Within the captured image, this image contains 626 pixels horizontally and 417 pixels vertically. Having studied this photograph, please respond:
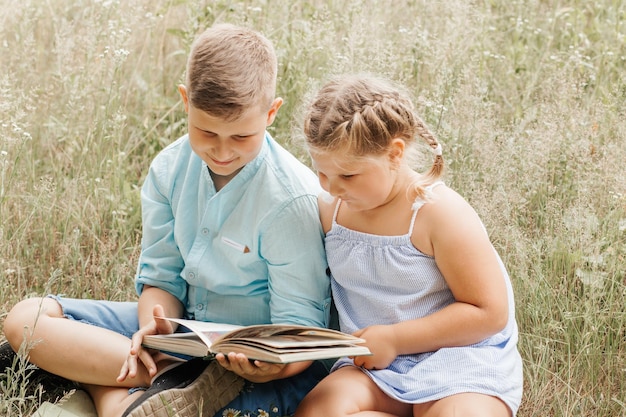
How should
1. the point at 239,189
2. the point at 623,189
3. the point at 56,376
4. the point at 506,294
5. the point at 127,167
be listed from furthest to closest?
the point at 127,167 < the point at 623,189 < the point at 56,376 < the point at 239,189 < the point at 506,294

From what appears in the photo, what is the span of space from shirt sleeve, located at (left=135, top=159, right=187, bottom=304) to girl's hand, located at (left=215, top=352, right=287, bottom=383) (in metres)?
0.54

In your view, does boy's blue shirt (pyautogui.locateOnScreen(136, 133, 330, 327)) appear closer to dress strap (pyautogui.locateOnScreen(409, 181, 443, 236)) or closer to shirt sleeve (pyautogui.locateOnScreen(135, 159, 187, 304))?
shirt sleeve (pyautogui.locateOnScreen(135, 159, 187, 304))

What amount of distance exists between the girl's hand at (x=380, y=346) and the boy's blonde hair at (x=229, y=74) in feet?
2.36

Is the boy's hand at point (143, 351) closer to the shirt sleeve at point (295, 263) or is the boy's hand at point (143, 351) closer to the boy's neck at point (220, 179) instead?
the shirt sleeve at point (295, 263)

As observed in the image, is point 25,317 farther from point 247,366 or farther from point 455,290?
point 455,290

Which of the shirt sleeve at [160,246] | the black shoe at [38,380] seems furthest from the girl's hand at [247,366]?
the black shoe at [38,380]

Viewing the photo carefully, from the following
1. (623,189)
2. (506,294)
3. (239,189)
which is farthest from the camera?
(623,189)

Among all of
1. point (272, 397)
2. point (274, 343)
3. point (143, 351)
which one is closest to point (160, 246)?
point (143, 351)

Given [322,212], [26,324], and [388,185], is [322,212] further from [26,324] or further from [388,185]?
[26,324]

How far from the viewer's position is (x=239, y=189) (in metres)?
2.88

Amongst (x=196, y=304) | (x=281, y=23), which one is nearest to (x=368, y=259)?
(x=196, y=304)

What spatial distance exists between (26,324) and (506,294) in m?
1.50

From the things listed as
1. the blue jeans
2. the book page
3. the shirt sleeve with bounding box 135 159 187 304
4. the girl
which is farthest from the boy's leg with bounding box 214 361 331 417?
the shirt sleeve with bounding box 135 159 187 304

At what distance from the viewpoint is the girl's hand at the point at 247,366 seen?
2.43 m
